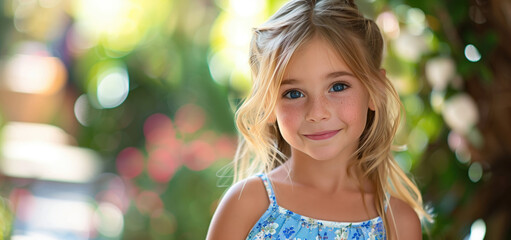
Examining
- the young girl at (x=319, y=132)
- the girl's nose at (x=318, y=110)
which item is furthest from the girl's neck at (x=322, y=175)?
the girl's nose at (x=318, y=110)

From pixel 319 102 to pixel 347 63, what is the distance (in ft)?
0.25

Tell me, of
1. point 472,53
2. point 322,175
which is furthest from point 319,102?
point 472,53

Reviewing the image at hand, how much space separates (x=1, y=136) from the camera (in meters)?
2.38

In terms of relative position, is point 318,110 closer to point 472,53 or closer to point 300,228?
point 300,228

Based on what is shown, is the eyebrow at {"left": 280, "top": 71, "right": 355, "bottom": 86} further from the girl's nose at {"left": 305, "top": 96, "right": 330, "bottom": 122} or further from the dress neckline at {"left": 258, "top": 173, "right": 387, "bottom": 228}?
the dress neckline at {"left": 258, "top": 173, "right": 387, "bottom": 228}

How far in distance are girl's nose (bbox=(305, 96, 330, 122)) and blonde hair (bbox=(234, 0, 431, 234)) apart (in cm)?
6

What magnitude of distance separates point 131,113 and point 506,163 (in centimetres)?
129

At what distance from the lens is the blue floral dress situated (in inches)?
42.4

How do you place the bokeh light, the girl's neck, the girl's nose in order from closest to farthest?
the girl's nose
the girl's neck
the bokeh light

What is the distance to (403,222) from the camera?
3.67ft

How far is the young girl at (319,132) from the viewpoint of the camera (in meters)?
1.05

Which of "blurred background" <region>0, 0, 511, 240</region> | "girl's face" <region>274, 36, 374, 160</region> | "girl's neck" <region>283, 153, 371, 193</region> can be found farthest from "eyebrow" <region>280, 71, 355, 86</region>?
"blurred background" <region>0, 0, 511, 240</region>

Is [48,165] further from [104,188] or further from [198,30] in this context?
[198,30]

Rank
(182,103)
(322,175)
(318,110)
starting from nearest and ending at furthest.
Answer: (318,110) < (322,175) < (182,103)
